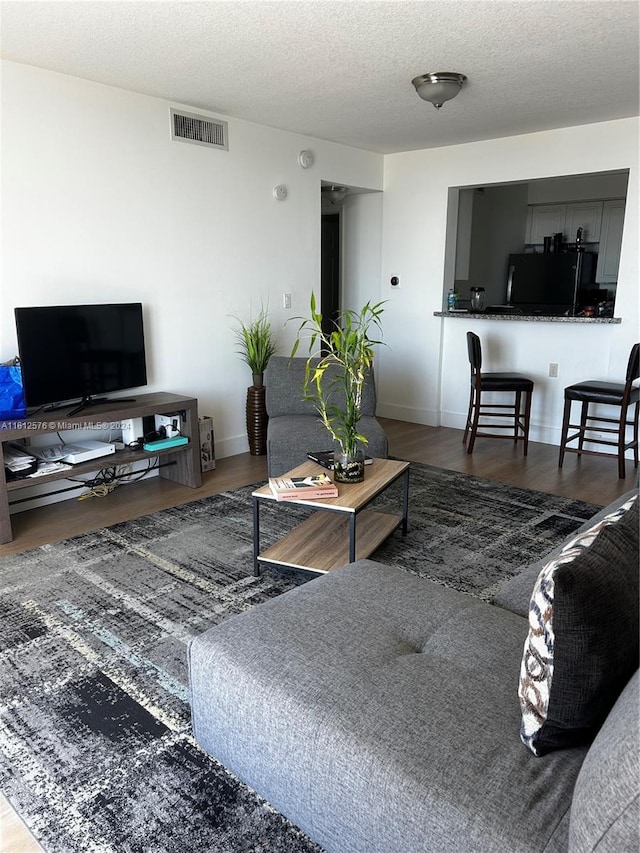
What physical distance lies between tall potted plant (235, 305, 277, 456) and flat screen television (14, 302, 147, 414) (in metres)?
0.95

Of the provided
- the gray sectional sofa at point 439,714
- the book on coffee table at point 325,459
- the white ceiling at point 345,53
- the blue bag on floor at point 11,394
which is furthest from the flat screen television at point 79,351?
the gray sectional sofa at point 439,714

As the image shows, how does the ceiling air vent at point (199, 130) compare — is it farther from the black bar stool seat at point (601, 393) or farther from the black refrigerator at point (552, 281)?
the black refrigerator at point (552, 281)

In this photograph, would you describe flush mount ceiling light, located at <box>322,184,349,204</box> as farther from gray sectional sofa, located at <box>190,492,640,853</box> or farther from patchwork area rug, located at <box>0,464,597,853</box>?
gray sectional sofa, located at <box>190,492,640,853</box>

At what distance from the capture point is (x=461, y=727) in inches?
50.9

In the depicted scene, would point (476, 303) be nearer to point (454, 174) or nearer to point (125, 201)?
point (454, 174)

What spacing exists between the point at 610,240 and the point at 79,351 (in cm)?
624

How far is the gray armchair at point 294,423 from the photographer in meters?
3.80

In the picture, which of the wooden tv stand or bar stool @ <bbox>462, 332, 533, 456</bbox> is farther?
bar stool @ <bbox>462, 332, 533, 456</bbox>

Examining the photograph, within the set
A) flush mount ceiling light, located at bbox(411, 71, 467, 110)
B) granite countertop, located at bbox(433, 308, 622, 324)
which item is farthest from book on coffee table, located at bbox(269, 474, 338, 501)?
granite countertop, located at bbox(433, 308, 622, 324)

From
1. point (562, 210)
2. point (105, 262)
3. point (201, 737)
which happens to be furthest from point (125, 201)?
point (562, 210)

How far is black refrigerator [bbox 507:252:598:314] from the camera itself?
6.79 meters

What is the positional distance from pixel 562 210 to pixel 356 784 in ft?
25.4

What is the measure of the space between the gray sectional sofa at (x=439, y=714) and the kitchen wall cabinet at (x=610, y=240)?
6.72 metres

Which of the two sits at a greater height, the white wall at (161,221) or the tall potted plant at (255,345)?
the white wall at (161,221)
